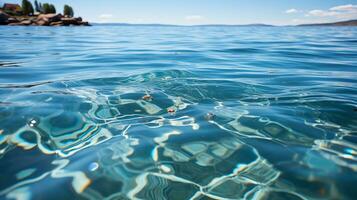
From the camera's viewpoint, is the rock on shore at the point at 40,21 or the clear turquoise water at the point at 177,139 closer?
the clear turquoise water at the point at 177,139

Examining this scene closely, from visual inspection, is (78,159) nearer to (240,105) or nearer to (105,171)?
(105,171)

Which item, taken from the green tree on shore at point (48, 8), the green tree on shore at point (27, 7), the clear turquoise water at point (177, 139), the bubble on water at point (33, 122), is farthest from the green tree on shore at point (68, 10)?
the bubble on water at point (33, 122)

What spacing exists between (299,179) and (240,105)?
1.46 metres

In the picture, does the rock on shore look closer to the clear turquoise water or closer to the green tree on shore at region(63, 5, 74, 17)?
the green tree on shore at region(63, 5, 74, 17)

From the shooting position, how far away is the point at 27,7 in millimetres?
63969

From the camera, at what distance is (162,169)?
1671mm

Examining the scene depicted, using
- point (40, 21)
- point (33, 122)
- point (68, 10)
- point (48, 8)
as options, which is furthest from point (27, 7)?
point (33, 122)

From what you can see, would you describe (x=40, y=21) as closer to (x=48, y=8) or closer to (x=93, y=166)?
(x=48, y=8)

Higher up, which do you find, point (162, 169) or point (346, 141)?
point (346, 141)

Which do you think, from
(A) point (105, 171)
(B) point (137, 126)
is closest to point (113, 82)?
(B) point (137, 126)

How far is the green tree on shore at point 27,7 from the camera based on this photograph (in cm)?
6339

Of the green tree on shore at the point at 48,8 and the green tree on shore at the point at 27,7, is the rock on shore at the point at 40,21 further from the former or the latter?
the green tree on shore at the point at 48,8

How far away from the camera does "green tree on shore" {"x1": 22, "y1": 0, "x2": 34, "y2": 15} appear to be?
6339 cm

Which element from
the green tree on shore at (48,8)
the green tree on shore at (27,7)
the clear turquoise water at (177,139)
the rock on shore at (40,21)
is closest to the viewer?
the clear turquoise water at (177,139)
